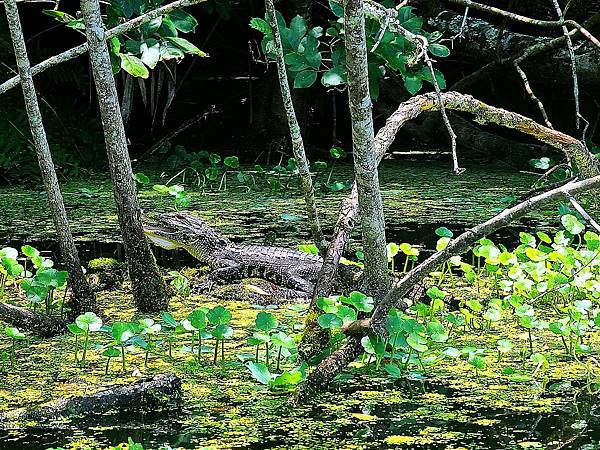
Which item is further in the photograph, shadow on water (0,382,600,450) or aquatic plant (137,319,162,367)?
aquatic plant (137,319,162,367)

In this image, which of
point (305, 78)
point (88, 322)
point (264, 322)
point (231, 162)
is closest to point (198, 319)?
point (264, 322)

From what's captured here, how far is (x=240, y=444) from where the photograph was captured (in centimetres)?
204

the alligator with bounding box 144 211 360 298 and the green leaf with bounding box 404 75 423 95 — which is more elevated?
the green leaf with bounding box 404 75 423 95

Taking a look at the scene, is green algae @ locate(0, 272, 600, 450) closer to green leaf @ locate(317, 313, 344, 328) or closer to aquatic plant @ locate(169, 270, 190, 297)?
green leaf @ locate(317, 313, 344, 328)

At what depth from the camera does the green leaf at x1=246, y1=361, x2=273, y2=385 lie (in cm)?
225

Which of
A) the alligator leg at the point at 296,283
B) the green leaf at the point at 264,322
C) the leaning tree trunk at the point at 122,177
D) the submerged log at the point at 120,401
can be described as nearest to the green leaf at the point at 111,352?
the submerged log at the point at 120,401

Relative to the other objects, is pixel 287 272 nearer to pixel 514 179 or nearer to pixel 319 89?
pixel 514 179

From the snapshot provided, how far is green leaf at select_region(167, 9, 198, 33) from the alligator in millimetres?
934

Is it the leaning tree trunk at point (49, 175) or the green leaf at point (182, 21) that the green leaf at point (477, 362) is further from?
the green leaf at point (182, 21)

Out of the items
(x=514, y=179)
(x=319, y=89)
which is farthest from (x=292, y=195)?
(x=319, y=89)

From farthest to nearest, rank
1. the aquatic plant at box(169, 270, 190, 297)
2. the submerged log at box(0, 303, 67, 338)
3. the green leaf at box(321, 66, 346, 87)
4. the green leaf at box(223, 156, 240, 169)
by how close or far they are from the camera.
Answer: the green leaf at box(223, 156, 240, 169) → the aquatic plant at box(169, 270, 190, 297) → the green leaf at box(321, 66, 346, 87) → the submerged log at box(0, 303, 67, 338)

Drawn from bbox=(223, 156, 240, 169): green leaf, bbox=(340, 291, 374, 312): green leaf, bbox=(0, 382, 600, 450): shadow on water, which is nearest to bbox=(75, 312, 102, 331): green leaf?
bbox=(0, 382, 600, 450): shadow on water

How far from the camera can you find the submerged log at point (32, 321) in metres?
2.74

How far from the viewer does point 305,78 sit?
10.8 feet
